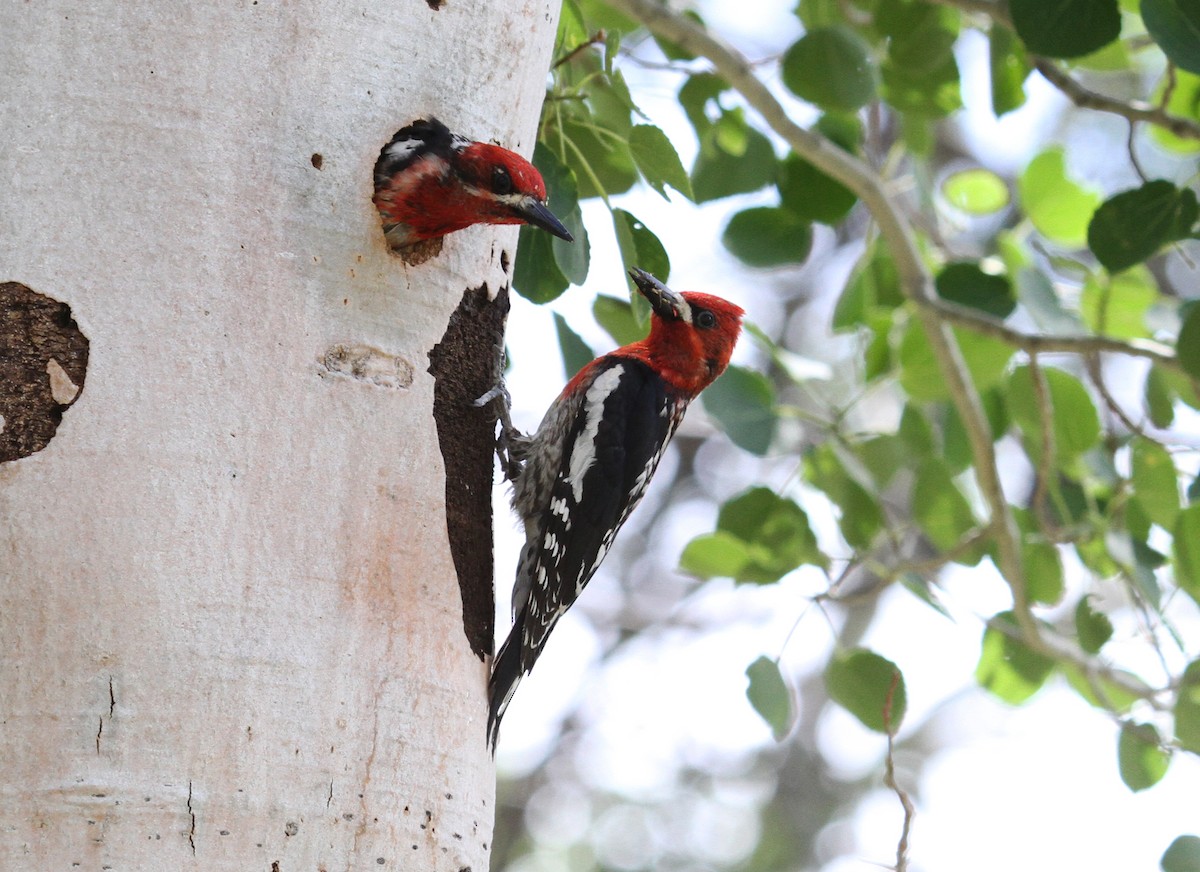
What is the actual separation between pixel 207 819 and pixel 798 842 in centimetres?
943

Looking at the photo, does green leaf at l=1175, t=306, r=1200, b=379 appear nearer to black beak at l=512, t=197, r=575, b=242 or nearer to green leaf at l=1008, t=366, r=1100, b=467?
green leaf at l=1008, t=366, r=1100, b=467

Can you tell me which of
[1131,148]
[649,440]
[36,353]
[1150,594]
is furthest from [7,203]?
[1150,594]

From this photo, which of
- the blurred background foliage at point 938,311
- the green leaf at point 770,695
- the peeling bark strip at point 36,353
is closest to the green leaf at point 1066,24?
the blurred background foliage at point 938,311

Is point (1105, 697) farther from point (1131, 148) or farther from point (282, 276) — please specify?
point (282, 276)

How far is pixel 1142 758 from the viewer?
11.4 feet

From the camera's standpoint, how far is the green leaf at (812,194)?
3865 mm

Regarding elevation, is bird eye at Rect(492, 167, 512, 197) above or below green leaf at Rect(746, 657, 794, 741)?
above

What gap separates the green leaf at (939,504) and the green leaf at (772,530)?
48cm

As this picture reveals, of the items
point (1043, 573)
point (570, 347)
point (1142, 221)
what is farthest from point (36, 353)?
point (1043, 573)

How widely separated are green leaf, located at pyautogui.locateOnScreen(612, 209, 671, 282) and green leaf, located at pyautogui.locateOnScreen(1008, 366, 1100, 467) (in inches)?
54.3

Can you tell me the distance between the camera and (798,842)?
1054 cm

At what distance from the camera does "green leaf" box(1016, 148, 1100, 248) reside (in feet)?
13.6

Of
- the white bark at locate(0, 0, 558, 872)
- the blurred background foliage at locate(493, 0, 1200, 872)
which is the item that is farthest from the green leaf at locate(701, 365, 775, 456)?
the white bark at locate(0, 0, 558, 872)

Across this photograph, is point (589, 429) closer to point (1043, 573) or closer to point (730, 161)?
point (730, 161)
